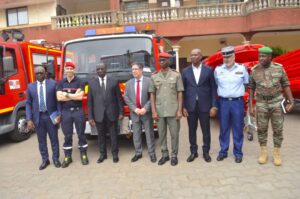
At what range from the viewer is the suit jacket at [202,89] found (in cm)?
470

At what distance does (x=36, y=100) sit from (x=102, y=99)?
3.59ft

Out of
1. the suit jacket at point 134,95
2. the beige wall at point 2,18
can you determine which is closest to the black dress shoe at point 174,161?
the suit jacket at point 134,95

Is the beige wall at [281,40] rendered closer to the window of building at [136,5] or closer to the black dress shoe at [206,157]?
the window of building at [136,5]

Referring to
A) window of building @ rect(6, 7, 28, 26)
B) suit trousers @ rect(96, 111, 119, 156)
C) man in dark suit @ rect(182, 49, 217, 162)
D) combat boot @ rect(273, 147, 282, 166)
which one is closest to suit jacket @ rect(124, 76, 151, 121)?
suit trousers @ rect(96, 111, 119, 156)

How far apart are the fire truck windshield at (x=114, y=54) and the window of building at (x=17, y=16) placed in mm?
16555

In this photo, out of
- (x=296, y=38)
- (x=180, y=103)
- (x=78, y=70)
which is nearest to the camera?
(x=180, y=103)

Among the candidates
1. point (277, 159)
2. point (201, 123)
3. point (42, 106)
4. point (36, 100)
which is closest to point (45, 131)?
point (42, 106)

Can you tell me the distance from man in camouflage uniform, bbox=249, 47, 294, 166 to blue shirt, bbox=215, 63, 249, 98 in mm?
155

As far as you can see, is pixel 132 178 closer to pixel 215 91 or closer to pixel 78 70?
pixel 215 91

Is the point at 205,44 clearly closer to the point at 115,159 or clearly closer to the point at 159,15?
the point at 159,15

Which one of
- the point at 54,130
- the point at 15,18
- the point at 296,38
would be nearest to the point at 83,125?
the point at 54,130

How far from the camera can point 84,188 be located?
13.7ft

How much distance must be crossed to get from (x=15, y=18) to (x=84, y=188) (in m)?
19.3

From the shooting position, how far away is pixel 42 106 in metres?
4.95
